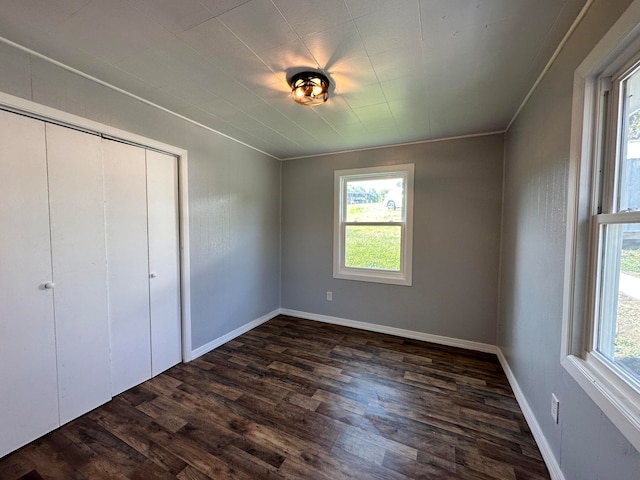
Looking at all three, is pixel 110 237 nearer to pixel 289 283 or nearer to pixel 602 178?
pixel 289 283

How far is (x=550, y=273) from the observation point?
4.90 feet

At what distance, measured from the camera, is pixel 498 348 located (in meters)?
2.68

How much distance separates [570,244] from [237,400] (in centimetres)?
239

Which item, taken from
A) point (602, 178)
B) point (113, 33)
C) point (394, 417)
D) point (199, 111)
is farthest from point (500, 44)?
point (394, 417)

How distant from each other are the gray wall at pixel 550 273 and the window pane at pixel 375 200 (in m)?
1.19

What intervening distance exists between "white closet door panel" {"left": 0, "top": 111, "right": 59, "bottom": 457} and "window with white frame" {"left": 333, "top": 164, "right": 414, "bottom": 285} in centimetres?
275

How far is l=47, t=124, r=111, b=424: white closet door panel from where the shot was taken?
5.45ft

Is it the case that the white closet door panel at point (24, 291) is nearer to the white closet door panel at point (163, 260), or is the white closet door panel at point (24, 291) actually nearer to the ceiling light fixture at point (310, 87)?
the white closet door panel at point (163, 260)

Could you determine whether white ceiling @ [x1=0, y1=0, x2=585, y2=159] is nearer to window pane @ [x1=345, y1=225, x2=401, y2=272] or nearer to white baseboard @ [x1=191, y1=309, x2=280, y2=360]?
window pane @ [x1=345, y1=225, x2=401, y2=272]

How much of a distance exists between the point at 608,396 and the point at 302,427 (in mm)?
1588

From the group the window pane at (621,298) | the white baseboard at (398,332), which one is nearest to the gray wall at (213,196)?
the white baseboard at (398,332)

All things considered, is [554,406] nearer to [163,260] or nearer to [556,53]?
[556,53]

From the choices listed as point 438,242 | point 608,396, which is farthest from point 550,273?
point 438,242

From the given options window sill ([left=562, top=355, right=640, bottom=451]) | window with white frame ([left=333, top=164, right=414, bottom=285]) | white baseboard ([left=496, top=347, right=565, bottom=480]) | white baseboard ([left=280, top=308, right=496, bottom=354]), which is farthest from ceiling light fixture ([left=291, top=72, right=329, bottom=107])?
white baseboard ([left=280, top=308, right=496, bottom=354])
